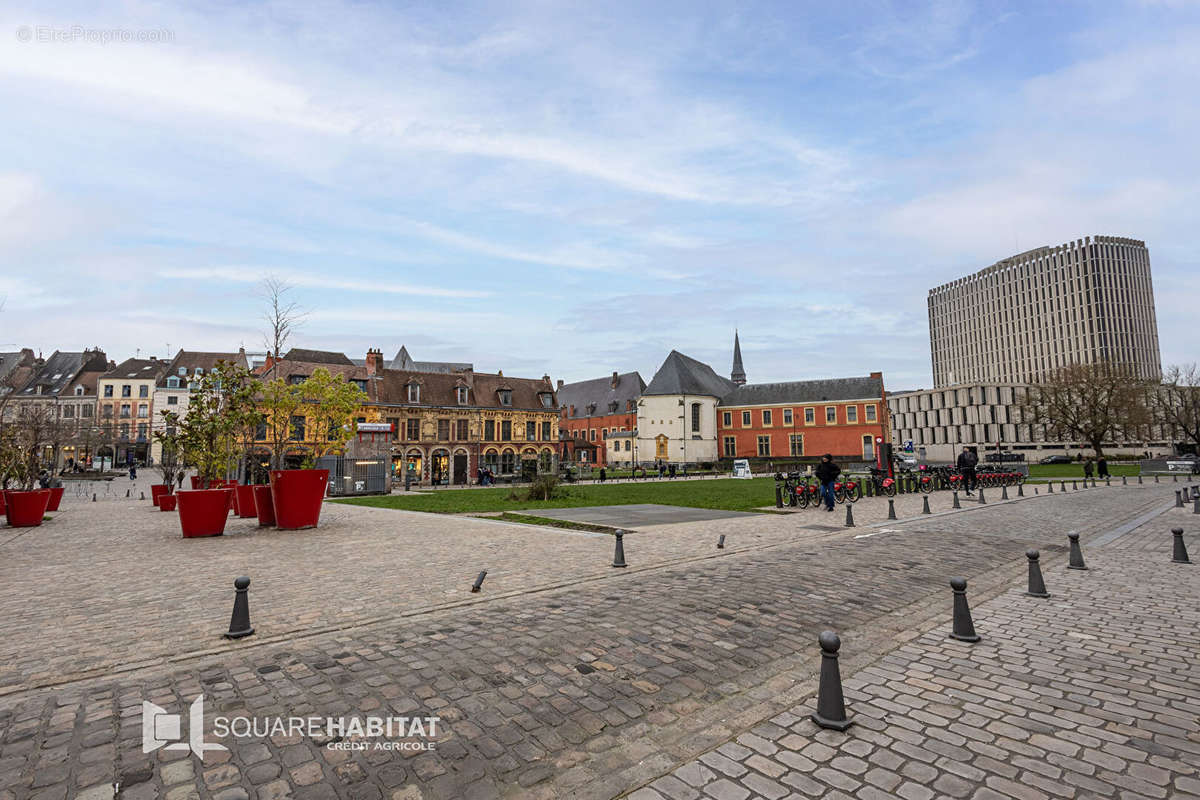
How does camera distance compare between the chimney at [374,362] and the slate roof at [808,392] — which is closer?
the chimney at [374,362]

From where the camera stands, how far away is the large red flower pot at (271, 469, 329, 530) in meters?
13.4

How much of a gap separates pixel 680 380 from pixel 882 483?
41.5 meters

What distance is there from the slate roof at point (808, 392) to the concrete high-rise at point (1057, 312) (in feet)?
206

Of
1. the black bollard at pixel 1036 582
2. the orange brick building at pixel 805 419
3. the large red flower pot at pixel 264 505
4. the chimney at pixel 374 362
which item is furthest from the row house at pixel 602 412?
the black bollard at pixel 1036 582

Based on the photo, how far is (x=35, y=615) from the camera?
6008mm

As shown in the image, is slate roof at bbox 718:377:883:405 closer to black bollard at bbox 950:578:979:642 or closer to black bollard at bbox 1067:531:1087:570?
black bollard at bbox 1067:531:1087:570

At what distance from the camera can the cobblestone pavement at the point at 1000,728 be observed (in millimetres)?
2994

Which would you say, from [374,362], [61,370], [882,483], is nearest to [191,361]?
[61,370]

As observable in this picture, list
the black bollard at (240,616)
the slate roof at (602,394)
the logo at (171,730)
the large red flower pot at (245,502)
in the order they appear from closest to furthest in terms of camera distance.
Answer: the logo at (171,730)
the black bollard at (240,616)
the large red flower pot at (245,502)
the slate roof at (602,394)

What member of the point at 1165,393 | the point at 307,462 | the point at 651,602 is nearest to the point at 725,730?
the point at 651,602

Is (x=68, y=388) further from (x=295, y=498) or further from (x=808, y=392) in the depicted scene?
(x=808, y=392)

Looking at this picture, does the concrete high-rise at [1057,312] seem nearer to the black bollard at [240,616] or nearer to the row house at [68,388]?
the black bollard at [240,616]

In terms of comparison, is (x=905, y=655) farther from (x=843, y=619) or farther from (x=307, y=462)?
(x=307, y=462)

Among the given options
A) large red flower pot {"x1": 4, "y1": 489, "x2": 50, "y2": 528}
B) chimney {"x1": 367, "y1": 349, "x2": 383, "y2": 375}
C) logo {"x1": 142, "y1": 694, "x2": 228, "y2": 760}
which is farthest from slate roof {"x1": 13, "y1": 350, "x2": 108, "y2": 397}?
logo {"x1": 142, "y1": 694, "x2": 228, "y2": 760}
